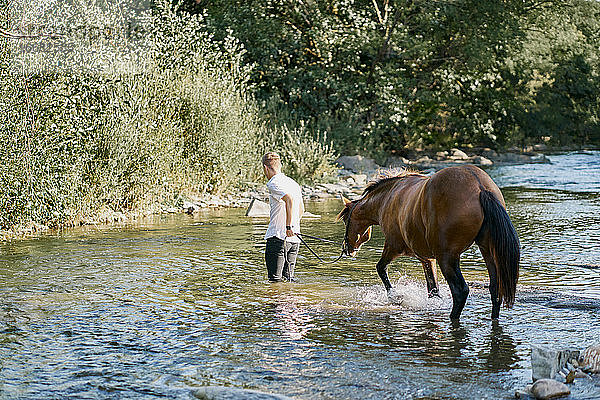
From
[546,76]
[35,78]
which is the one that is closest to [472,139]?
[546,76]

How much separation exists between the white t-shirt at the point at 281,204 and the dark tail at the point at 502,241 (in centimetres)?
278

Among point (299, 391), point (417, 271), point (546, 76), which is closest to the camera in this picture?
point (299, 391)

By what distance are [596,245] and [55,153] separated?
973 centimetres

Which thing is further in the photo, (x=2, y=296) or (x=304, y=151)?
(x=304, y=151)

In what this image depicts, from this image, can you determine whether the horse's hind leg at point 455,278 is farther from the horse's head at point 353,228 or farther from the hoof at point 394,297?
the horse's head at point 353,228

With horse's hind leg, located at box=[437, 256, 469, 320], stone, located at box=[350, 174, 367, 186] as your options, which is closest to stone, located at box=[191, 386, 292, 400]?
horse's hind leg, located at box=[437, 256, 469, 320]

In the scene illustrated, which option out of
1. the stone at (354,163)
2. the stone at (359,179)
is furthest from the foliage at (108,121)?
the stone at (354,163)

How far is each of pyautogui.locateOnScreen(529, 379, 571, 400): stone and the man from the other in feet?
14.3

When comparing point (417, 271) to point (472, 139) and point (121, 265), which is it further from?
point (472, 139)

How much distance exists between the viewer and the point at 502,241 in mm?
6672

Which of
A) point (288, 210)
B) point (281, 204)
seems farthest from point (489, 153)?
point (288, 210)

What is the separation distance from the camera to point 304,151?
77.5ft

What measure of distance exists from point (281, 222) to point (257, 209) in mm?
8413

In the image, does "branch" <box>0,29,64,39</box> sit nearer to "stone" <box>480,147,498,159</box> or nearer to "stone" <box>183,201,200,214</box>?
"stone" <box>183,201,200,214</box>
